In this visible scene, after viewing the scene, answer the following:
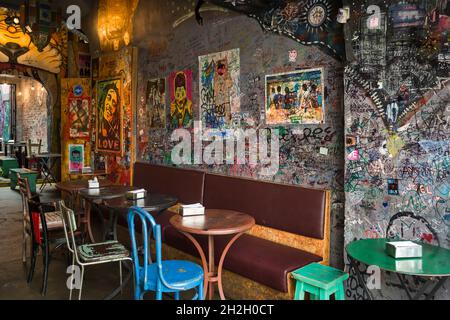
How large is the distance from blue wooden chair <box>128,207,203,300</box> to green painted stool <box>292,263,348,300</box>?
763 mm

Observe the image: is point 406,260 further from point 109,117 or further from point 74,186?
point 109,117

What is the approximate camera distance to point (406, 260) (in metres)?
2.49

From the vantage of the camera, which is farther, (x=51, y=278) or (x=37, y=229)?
(x=51, y=278)

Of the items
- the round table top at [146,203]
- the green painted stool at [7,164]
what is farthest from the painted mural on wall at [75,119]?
the green painted stool at [7,164]

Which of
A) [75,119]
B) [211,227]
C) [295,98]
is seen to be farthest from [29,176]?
[211,227]

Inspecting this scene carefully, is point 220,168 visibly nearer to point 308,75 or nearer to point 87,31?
point 308,75

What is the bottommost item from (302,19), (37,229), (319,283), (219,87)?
(319,283)

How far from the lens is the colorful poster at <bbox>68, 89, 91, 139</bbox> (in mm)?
7630

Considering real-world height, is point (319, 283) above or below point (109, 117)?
below

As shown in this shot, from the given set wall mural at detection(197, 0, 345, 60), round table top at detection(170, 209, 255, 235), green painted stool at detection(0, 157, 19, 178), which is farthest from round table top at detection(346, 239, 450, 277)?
green painted stool at detection(0, 157, 19, 178)

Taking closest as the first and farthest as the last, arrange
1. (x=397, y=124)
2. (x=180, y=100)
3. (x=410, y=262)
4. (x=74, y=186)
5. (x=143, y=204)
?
(x=410, y=262), (x=397, y=124), (x=143, y=204), (x=74, y=186), (x=180, y=100)

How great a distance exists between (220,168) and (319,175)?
143 centimetres

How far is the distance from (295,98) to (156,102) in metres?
2.65

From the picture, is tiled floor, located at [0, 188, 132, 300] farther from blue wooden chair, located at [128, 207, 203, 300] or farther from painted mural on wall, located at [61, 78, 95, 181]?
painted mural on wall, located at [61, 78, 95, 181]
